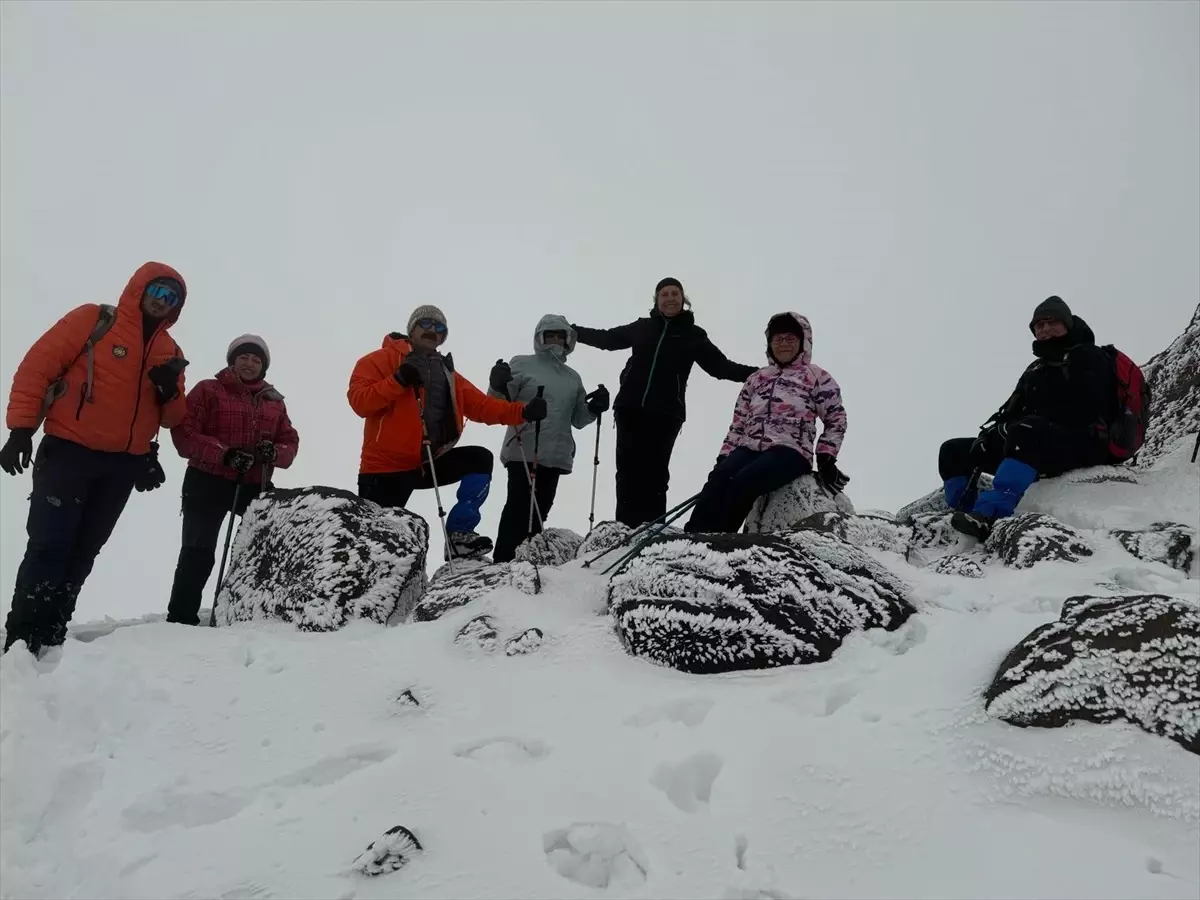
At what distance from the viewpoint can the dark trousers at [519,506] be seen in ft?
28.6

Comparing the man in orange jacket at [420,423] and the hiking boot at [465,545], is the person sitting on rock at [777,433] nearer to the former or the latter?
the man in orange jacket at [420,423]

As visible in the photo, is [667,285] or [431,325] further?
[667,285]

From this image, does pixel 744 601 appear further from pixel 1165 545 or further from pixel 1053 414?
pixel 1053 414

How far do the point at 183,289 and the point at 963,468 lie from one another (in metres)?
7.90

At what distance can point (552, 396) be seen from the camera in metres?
9.09

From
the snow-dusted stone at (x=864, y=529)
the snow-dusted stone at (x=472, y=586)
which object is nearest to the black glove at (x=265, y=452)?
the snow-dusted stone at (x=472, y=586)

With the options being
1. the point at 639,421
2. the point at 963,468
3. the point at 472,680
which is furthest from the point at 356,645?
the point at 963,468

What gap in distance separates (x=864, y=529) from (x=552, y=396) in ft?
12.5

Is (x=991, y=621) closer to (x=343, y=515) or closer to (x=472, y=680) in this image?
(x=472, y=680)

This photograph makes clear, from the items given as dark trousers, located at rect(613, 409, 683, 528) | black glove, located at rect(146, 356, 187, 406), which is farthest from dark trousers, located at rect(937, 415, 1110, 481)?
black glove, located at rect(146, 356, 187, 406)

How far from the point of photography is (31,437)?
5586 mm

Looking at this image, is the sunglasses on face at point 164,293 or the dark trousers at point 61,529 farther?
the sunglasses on face at point 164,293

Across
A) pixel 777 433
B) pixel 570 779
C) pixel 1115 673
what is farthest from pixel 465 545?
pixel 1115 673

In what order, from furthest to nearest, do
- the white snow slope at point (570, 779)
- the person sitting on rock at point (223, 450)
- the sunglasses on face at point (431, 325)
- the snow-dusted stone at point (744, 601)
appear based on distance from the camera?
the sunglasses on face at point (431, 325) < the person sitting on rock at point (223, 450) < the snow-dusted stone at point (744, 601) < the white snow slope at point (570, 779)
